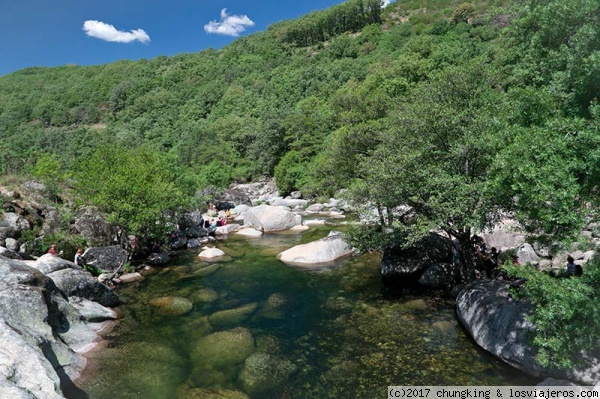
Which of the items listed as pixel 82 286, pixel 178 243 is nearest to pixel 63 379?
pixel 82 286

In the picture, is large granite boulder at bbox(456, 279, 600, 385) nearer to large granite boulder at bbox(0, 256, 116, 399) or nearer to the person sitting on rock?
large granite boulder at bbox(0, 256, 116, 399)

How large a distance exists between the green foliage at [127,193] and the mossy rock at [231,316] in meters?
9.36

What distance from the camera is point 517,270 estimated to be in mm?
9336

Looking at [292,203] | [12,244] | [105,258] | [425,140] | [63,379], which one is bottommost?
[292,203]

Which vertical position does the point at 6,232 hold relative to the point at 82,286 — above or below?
above

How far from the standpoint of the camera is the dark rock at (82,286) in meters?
16.0

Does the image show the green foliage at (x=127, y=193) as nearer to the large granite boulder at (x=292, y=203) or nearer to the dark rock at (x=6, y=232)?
the dark rock at (x=6, y=232)

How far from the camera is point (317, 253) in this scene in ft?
76.8

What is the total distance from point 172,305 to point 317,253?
31.4ft

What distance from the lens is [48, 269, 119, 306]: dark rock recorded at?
16.0 metres

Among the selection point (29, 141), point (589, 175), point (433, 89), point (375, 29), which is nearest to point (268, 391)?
point (589, 175)

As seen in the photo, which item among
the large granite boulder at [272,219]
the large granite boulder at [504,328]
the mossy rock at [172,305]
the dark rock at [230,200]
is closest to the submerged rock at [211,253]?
the mossy rock at [172,305]

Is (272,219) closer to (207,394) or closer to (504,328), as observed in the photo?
(207,394)

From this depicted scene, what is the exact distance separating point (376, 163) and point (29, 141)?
131m
